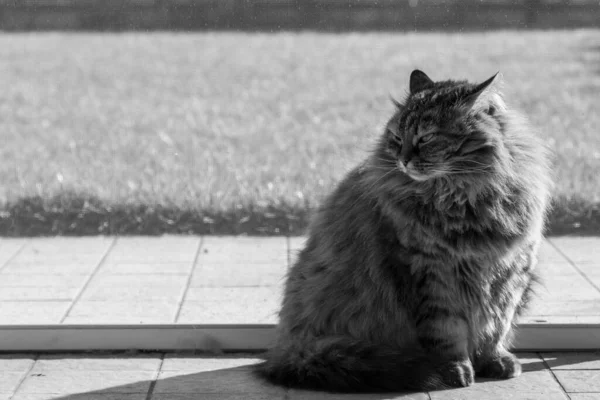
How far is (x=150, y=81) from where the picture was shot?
12062 millimetres

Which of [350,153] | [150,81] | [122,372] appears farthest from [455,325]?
[150,81]

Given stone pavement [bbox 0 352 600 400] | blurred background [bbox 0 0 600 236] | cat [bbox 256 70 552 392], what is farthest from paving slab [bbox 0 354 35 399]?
blurred background [bbox 0 0 600 236]

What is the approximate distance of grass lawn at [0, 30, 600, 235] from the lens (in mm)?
6453

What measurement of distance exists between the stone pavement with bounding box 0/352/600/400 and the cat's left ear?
1.17m

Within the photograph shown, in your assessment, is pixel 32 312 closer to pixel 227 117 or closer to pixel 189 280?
pixel 189 280

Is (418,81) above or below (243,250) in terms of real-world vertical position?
above

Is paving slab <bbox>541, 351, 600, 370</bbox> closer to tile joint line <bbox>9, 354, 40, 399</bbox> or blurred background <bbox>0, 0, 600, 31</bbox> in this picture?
tile joint line <bbox>9, 354, 40, 399</bbox>

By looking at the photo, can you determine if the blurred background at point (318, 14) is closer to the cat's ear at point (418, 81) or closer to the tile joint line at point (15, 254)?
the tile joint line at point (15, 254)

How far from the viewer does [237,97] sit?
11.0 metres

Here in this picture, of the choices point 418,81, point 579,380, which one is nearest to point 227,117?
point 418,81

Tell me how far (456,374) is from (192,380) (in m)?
1.13

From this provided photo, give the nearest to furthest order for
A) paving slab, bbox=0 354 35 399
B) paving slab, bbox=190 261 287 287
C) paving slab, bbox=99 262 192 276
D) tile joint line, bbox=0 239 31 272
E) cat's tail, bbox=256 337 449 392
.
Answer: cat's tail, bbox=256 337 449 392 → paving slab, bbox=0 354 35 399 → paving slab, bbox=190 261 287 287 → paving slab, bbox=99 262 192 276 → tile joint line, bbox=0 239 31 272

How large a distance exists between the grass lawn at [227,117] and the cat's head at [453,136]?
462mm

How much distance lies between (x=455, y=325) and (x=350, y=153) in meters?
4.81
